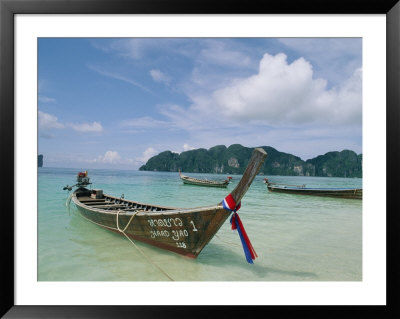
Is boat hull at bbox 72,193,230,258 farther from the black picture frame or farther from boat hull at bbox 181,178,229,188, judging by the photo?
boat hull at bbox 181,178,229,188

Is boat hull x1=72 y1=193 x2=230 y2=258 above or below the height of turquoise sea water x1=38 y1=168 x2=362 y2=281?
above

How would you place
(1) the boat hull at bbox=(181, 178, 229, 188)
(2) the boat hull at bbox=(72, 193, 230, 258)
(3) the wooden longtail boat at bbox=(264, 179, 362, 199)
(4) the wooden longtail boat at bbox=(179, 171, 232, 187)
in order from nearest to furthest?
(2) the boat hull at bbox=(72, 193, 230, 258)
(3) the wooden longtail boat at bbox=(264, 179, 362, 199)
(4) the wooden longtail boat at bbox=(179, 171, 232, 187)
(1) the boat hull at bbox=(181, 178, 229, 188)

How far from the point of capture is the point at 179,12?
257 cm

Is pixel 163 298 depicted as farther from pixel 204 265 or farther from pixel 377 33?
pixel 377 33

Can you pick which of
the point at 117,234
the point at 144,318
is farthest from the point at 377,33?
the point at 117,234

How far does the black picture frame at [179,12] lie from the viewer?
241 centimetres

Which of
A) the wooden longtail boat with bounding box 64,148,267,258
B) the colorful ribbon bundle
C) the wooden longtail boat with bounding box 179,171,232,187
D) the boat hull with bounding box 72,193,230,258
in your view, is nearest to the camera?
the wooden longtail boat with bounding box 64,148,267,258

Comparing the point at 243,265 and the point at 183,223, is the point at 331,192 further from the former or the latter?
the point at 183,223

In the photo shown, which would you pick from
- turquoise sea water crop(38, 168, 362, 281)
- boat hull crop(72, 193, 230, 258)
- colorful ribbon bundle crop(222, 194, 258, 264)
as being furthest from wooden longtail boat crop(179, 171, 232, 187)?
colorful ribbon bundle crop(222, 194, 258, 264)

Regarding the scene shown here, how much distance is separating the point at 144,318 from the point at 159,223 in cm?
160

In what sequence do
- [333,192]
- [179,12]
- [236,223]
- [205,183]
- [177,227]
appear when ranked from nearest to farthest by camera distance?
[179,12] → [236,223] → [177,227] → [333,192] → [205,183]

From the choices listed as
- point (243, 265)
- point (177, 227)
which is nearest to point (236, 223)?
point (177, 227)

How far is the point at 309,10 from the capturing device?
99.3 inches

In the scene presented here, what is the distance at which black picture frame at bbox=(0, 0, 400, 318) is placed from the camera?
2.41m
